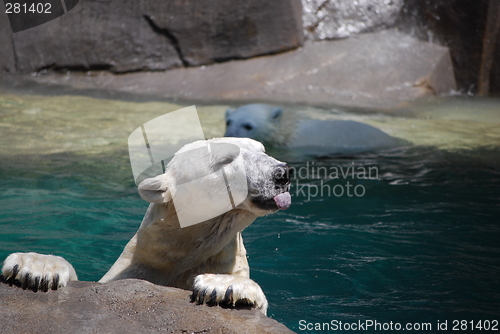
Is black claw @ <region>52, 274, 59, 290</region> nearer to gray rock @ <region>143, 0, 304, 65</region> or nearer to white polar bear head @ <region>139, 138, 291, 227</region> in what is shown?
white polar bear head @ <region>139, 138, 291, 227</region>

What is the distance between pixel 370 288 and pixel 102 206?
2168 millimetres

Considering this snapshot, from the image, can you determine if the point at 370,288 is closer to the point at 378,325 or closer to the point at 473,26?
the point at 378,325

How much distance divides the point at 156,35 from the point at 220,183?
26.2 feet

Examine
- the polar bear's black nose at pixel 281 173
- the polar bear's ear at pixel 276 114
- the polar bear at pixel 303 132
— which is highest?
the polar bear's black nose at pixel 281 173

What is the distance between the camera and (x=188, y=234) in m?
2.33

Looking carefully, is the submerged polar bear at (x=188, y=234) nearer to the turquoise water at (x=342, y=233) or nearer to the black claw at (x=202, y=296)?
the black claw at (x=202, y=296)

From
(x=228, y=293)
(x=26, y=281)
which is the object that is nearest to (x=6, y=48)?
(x=26, y=281)

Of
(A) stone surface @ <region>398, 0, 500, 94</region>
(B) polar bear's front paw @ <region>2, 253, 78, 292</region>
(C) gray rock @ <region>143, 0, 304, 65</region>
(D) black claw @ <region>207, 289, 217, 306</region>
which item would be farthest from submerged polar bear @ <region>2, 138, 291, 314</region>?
(A) stone surface @ <region>398, 0, 500, 94</region>

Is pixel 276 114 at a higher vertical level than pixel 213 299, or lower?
lower

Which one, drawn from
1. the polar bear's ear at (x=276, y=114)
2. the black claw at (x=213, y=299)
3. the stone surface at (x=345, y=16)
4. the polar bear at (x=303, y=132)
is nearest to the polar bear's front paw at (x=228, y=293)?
the black claw at (x=213, y=299)

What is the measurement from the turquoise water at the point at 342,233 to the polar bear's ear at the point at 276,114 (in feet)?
4.33

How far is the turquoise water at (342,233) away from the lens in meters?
2.88

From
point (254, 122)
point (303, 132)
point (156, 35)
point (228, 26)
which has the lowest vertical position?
point (303, 132)

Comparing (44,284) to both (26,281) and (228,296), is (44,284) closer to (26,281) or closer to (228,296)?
(26,281)
